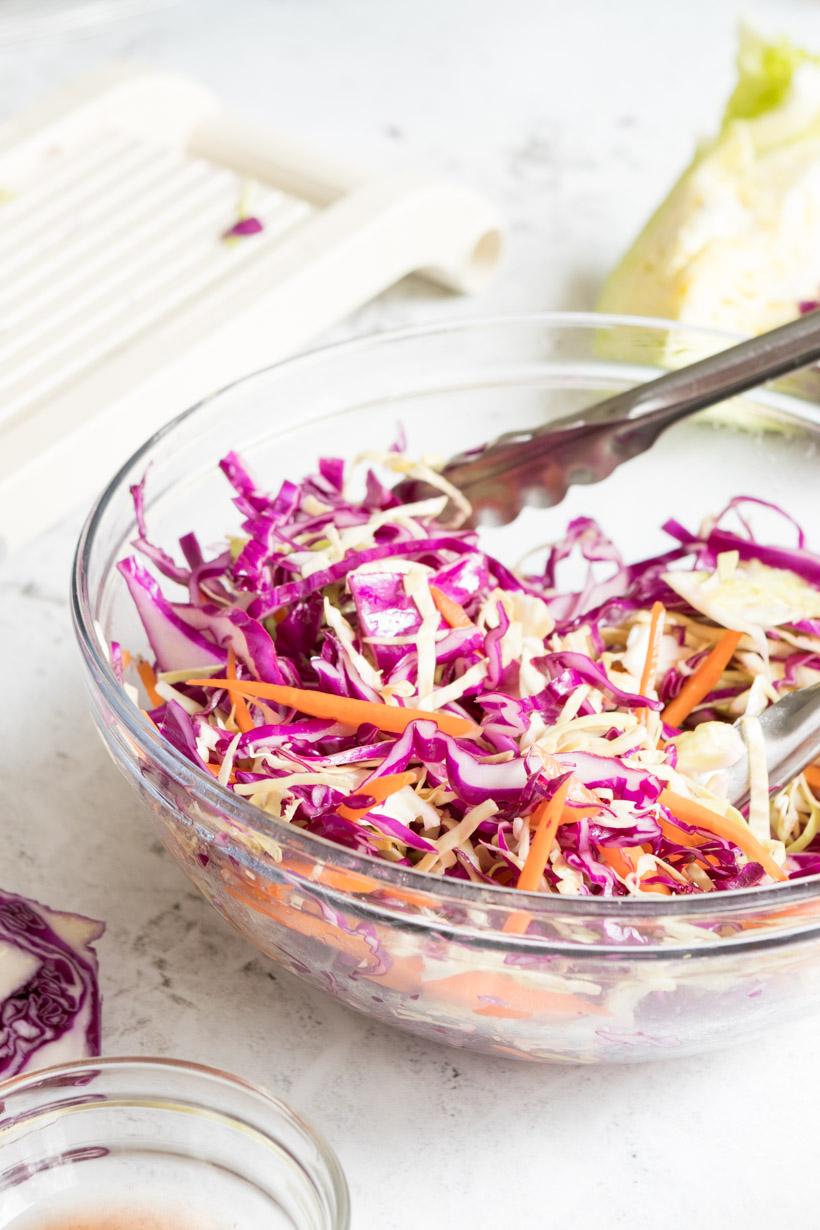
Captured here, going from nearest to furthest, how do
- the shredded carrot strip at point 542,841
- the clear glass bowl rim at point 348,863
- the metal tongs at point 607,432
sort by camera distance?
the clear glass bowl rim at point 348,863, the shredded carrot strip at point 542,841, the metal tongs at point 607,432

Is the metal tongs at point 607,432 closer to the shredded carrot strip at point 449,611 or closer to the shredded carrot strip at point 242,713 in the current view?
the shredded carrot strip at point 449,611

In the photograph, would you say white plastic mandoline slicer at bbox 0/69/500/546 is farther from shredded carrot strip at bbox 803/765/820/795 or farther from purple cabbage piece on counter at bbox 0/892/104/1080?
shredded carrot strip at bbox 803/765/820/795

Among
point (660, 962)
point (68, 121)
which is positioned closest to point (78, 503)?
point (68, 121)

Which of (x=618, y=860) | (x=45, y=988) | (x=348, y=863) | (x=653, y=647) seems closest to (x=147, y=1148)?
(x=45, y=988)

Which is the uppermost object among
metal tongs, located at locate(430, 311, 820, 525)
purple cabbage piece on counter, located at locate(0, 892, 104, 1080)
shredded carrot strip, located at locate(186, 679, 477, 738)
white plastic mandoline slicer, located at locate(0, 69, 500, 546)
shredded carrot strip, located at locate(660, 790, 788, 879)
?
white plastic mandoline slicer, located at locate(0, 69, 500, 546)

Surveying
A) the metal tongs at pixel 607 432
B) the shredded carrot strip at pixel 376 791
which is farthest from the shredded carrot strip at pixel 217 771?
the metal tongs at pixel 607 432

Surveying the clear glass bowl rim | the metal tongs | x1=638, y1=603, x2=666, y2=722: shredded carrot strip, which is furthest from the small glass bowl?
the metal tongs
